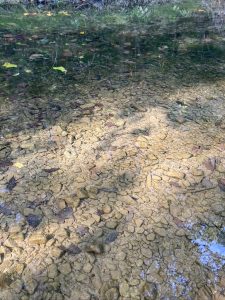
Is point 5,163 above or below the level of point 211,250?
above

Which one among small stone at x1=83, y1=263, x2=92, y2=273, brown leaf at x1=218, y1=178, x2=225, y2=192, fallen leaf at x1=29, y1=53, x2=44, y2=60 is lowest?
brown leaf at x1=218, y1=178, x2=225, y2=192

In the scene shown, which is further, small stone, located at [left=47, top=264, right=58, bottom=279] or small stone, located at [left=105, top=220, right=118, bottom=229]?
small stone, located at [left=105, top=220, right=118, bottom=229]

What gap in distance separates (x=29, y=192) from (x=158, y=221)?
89 centimetres

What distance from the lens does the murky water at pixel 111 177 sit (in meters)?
1.96

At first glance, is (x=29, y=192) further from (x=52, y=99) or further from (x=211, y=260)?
(x=52, y=99)

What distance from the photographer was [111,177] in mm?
2674

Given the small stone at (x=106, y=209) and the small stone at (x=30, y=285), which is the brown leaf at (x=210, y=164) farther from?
the small stone at (x=30, y=285)

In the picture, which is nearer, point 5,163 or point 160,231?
point 160,231

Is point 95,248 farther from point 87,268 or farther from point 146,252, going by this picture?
point 146,252

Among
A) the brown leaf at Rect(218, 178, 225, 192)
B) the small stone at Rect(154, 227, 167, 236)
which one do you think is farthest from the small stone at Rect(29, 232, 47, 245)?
the brown leaf at Rect(218, 178, 225, 192)

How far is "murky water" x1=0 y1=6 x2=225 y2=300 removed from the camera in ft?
6.42

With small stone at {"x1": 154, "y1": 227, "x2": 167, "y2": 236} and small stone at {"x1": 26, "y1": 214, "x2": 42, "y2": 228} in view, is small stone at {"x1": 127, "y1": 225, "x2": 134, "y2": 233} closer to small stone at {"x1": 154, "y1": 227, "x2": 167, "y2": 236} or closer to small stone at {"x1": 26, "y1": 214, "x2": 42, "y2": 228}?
small stone at {"x1": 154, "y1": 227, "x2": 167, "y2": 236}

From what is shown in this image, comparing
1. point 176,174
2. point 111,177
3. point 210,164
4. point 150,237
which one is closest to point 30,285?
point 150,237

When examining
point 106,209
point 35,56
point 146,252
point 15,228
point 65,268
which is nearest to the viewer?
point 65,268
